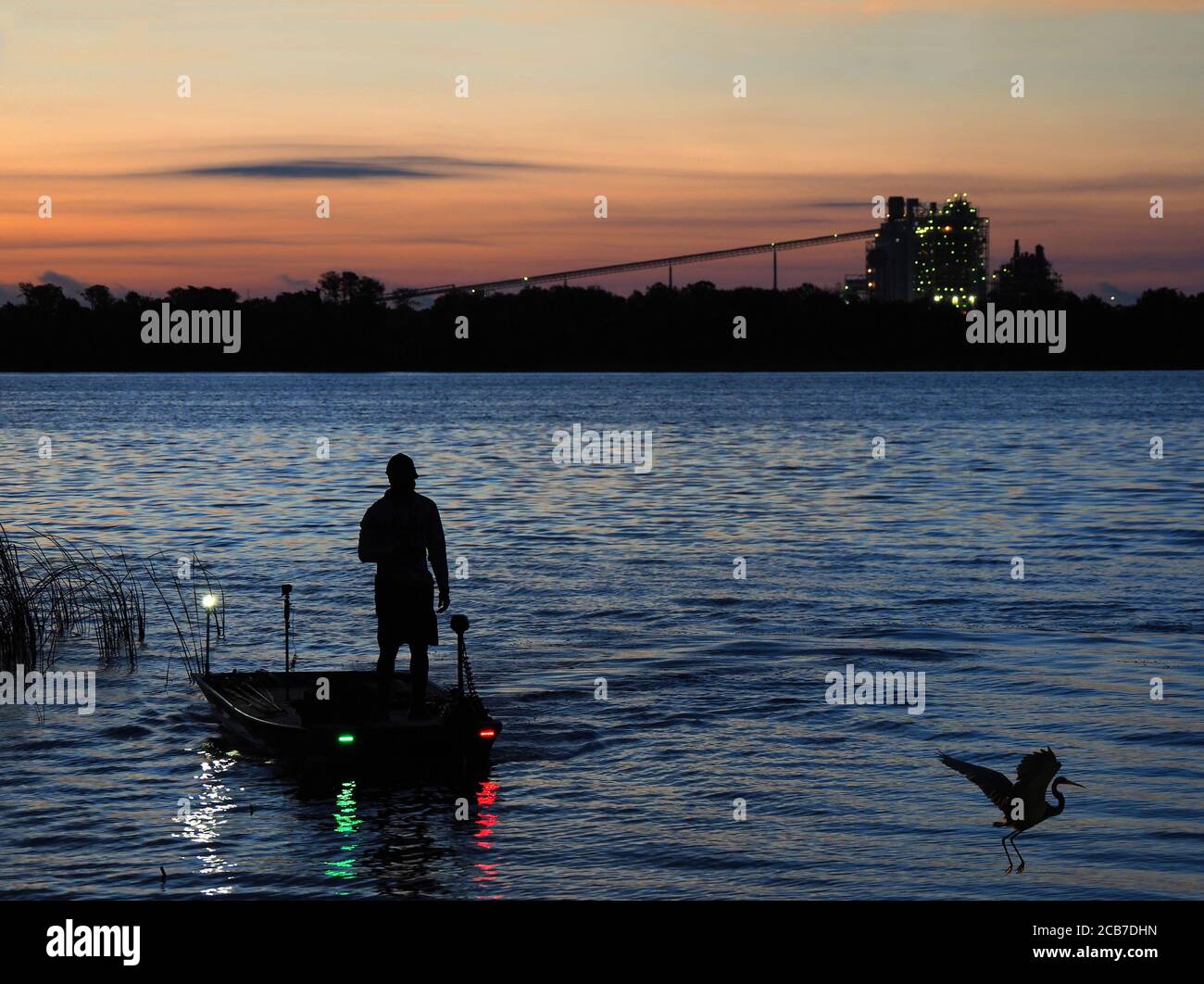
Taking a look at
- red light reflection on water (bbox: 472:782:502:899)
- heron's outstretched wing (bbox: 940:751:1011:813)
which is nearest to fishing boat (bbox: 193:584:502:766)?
red light reflection on water (bbox: 472:782:502:899)

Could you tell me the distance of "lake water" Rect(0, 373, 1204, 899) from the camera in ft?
41.8

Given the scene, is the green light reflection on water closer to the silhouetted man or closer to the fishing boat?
the fishing boat

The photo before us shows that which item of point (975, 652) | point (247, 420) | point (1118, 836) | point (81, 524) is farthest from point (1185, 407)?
point (1118, 836)

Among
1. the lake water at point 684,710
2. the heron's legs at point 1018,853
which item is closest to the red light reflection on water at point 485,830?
the lake water at point 684,710

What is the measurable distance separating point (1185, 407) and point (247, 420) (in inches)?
3523

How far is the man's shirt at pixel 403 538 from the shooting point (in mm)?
14008

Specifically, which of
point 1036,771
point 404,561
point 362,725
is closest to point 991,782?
point 1036,771

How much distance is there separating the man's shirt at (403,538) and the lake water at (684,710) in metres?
2.17

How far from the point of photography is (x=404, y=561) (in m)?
14.2

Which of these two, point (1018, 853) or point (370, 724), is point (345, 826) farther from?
point (1018, 853)

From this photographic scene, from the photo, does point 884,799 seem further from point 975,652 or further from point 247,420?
point 247,420

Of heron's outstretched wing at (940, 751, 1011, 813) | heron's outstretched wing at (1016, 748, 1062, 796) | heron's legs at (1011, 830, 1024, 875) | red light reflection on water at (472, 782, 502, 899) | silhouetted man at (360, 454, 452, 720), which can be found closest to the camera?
heron's outstretched wing at (940, 751, 1011, 813)

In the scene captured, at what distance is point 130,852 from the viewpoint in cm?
1298

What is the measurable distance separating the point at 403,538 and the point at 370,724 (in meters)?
2.00
